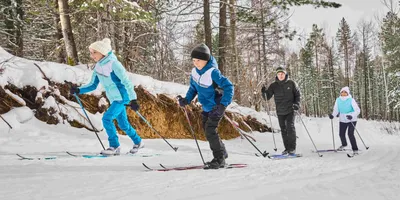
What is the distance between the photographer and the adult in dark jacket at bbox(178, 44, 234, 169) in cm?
420

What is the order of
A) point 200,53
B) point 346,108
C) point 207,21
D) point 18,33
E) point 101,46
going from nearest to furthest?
point 200,53 < point 101,46 < point 346,108 < point 207,21 < point 18,33

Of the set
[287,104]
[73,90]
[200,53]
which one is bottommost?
[287,104]

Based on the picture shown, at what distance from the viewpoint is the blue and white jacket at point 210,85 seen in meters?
4.20

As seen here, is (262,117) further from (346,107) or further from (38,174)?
(38,174)

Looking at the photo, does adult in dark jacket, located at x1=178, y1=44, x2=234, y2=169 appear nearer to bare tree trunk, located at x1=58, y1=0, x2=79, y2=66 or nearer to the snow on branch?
the snow on branch

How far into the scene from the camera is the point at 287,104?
267 inches

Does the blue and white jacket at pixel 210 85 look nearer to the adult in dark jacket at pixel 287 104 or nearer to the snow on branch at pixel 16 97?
the adult in dark jacket at pixel 287 104

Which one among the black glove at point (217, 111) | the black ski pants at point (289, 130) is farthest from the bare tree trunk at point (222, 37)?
the black glove at point (217, 111)

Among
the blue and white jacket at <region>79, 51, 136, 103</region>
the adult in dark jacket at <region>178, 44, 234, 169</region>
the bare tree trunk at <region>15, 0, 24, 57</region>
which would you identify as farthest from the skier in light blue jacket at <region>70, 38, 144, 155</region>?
the bare tree trunk at <region>15, 0, 24, 57</region>

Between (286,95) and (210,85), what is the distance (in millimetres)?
2982

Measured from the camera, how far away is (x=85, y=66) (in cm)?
855

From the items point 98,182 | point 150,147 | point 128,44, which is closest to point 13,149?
point 150,147

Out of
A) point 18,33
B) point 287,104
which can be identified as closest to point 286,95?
point 287,104

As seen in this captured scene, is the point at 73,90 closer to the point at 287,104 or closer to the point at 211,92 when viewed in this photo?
the point at 211,92
